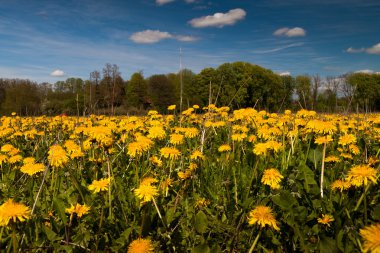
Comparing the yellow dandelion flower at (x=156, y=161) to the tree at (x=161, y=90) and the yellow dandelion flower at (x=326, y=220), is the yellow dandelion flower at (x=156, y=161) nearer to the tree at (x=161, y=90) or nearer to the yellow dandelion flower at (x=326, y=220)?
the yellow dandelion flower at (x=326, y=220)

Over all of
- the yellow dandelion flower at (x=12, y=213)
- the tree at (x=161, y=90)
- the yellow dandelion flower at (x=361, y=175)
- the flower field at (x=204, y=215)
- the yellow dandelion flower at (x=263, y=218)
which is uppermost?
the tree at (x=161, y=90)

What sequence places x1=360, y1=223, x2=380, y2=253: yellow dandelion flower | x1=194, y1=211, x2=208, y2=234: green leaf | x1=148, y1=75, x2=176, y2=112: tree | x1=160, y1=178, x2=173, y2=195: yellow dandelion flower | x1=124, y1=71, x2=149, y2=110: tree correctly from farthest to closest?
x1=124, y1=71, x2=149, y2=110: tree, x1=148, y1=75, x2=176, y2=112: tree, x1=160, y1=178, x2=173, y2=195: yellow dandelion flower, x1=194, y1=211, x2=208, y2=234: green leaf, x1=360, y1=223, x2=380, y2=253: yellow dandelion flower

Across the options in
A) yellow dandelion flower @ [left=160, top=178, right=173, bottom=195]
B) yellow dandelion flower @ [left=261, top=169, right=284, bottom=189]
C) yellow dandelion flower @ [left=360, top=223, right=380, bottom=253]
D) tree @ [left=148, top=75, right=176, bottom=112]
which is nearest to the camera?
yellow dandelion flower @ [left=360, top=223, right=380, bottom=253]

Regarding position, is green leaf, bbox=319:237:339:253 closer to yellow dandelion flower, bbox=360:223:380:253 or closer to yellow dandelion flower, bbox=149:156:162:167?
yellow dandelion flower, bbox=360:223:380:253

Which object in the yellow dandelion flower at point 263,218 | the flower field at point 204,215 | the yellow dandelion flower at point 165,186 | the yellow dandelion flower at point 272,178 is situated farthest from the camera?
the yellow dandelion flower at point 165,186

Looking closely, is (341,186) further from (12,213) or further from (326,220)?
(12,213)

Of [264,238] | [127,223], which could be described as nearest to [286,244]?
[264,238]

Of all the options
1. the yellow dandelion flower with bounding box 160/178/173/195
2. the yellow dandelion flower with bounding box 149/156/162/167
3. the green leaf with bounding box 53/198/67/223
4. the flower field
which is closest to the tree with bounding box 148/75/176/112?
the yellow dandelion flower with bounding box 149/156/162/167

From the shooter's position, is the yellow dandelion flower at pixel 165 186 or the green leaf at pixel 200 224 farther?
the yellow dandelion flower at pixel 165 186

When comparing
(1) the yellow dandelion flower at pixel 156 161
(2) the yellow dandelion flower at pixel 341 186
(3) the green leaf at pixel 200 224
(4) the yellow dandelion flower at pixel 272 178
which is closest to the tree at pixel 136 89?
(1) the yellow dandelion flower at pixel 156 161

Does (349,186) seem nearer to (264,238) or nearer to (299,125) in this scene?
(264,238)

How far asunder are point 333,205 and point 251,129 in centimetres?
379

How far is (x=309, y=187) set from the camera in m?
2.67

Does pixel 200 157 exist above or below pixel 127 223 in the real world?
above
